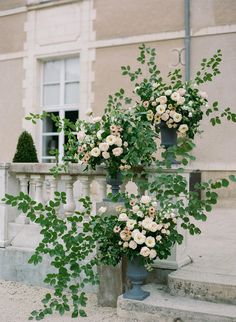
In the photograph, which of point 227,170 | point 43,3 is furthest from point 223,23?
point 43,3

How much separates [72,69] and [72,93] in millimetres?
513

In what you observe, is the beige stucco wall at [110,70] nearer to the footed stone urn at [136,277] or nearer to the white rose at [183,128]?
the white rose at [183,128]

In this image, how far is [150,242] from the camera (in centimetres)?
271

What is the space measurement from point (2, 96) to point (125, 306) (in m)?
7.78

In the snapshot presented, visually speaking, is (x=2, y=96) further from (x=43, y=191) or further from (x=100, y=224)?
(x=100, y=224)

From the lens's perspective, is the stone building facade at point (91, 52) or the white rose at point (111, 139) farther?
the stone building facade at point (91, 52)

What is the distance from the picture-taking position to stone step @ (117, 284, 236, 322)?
2.60 metres

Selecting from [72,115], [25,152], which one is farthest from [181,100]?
[72,115]

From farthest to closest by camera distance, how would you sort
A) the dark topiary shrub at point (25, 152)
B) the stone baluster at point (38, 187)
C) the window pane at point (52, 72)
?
the window pane at point (52, 72)
the dark topiary shrub at point (25, 152)
the stone baluster at point (38, 187)

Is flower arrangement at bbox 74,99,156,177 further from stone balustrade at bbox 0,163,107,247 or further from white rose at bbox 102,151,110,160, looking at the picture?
stone balustrade at bbox 0,163,107,247

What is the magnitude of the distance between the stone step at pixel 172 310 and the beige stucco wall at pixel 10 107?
7081mm

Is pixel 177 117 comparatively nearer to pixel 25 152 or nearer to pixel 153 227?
pixel 153 227

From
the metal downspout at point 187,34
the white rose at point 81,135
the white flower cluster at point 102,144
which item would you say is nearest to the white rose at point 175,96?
the white flower cluster at point 102,144

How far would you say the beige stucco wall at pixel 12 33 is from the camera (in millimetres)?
9625
